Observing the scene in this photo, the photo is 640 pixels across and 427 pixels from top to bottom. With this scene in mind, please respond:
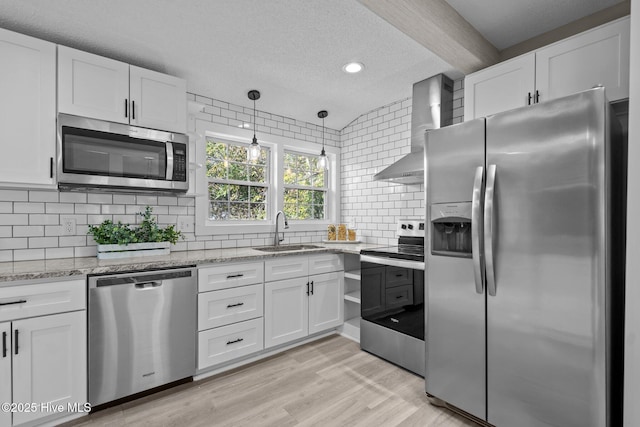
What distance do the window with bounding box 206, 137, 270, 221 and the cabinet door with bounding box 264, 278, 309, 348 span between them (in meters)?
1.03

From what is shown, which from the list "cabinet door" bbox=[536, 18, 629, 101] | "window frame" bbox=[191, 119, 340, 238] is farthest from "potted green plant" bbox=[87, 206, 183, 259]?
"cabinet door" bbox=[536, 18, 629, 101]

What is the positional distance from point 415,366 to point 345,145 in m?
2.74

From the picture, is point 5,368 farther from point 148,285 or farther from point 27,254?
point 27,254

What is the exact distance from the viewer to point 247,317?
8.63ft

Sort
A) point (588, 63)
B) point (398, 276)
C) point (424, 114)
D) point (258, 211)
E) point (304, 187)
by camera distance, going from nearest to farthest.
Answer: point (588, 63), point (398, 276), point (424, 114), point (258, 211), point (304, 187)

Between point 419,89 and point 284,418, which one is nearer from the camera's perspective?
point 284,418

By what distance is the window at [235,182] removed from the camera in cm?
331

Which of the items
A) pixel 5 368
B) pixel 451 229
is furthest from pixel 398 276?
pixel 5 368

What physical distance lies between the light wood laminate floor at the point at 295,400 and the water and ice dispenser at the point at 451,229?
3.43 feet

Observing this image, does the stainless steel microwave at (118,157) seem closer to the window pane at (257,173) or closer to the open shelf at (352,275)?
the window pane at (257,173)

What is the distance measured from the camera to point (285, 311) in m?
2.87

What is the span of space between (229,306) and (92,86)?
1.90 metres

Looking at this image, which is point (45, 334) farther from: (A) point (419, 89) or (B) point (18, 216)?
(A) point (419, 89)

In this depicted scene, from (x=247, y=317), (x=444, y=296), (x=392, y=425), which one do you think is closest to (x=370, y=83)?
(x=444, y=296)
